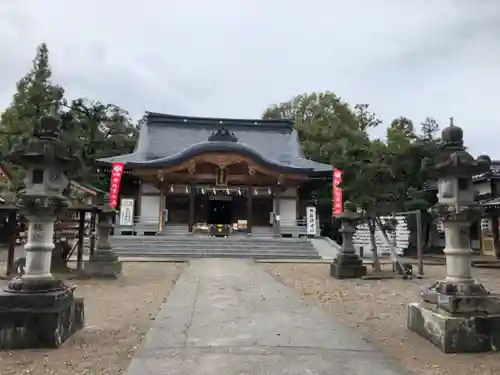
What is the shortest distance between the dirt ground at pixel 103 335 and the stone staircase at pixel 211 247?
9235 millimetres

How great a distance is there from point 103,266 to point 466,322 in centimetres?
991

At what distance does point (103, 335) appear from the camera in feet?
18.7

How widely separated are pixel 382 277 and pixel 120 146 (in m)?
27.3

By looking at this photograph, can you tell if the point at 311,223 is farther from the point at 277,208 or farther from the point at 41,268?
the point at 41,268

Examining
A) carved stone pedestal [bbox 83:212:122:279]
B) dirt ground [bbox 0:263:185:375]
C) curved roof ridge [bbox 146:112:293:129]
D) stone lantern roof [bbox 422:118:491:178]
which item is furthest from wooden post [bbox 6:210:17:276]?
curved roof ridge [bbox 146:112:293:129]

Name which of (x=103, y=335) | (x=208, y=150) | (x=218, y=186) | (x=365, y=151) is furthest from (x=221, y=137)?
(x=103, y=335)

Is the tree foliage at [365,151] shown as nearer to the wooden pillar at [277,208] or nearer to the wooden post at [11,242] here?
the wooden pillar at [277,208]

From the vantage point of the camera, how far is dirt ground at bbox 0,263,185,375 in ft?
14.3

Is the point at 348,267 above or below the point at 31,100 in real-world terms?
below

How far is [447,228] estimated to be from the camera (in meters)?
5.70

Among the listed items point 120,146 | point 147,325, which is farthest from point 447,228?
point 120,146

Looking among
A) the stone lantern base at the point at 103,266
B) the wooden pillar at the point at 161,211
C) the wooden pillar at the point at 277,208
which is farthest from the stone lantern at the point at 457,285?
the wooden pillar at the point at 161,211

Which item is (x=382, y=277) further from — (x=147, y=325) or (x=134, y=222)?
(x=134, y=222)

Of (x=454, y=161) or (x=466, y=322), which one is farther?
(x=454, y=161)
